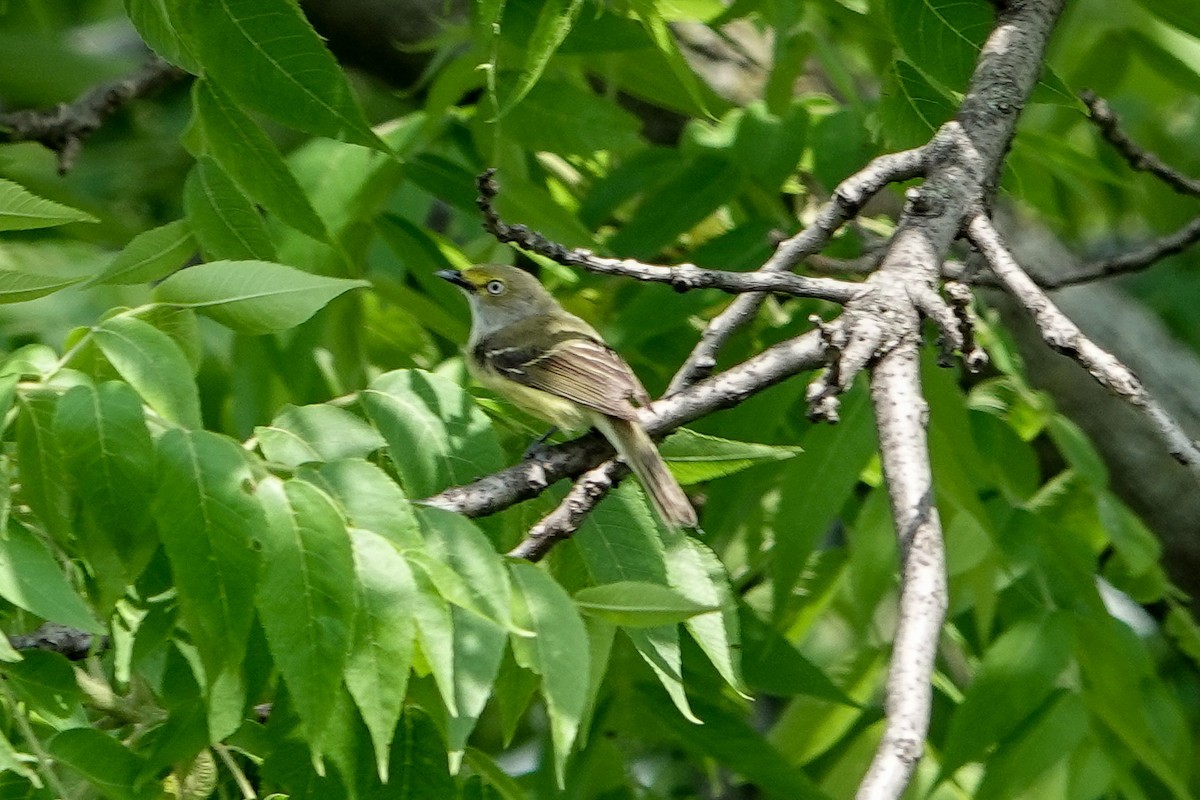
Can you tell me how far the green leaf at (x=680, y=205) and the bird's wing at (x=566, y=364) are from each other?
1.13ft

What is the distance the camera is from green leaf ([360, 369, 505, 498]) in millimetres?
3031

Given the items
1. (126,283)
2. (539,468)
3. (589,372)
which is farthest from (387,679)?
(589,372)

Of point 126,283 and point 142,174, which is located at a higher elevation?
point 126,283

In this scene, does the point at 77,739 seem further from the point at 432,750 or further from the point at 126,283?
the point at 126,283


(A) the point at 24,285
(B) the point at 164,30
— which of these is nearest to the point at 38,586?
(A) the point at 24,285

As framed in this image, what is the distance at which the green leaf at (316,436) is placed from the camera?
2.82 metres

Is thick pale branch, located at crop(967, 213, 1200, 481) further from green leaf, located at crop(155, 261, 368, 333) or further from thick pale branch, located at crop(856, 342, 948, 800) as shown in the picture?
green leaf, located at crop(155, 261, 368, 333)

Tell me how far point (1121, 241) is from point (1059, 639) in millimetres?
5987

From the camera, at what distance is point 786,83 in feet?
16.3

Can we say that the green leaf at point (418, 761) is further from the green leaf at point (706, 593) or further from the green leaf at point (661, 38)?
the green leaf at point (661, 38)

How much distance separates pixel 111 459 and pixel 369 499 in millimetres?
457

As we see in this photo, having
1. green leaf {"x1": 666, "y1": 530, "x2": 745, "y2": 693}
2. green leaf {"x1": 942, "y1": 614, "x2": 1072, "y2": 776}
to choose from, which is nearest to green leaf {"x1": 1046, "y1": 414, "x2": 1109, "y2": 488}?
green leaf {"x1": 942, "y1": 614, "x2": 1072, "y2": 776}

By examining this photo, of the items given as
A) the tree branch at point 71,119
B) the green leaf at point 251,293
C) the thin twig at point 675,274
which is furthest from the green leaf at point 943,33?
the tree branch at point 71,119

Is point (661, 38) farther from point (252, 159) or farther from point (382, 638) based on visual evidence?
point (382, 638)
